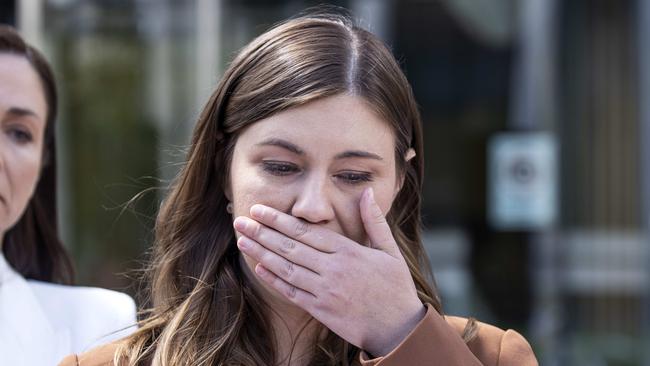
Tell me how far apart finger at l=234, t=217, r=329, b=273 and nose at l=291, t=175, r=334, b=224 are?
0.06m

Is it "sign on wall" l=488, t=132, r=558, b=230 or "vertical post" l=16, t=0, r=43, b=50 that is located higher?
"vertical post" l=16, t=0, r=43, b=50

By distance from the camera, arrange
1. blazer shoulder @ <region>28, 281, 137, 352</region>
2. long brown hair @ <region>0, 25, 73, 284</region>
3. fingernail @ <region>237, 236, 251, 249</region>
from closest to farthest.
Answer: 1. fingernail @ <region>237, 236, 251, 249</region>
2. blazer shoulder @ <region>28, 281, 137, 352</region>
3. long brown hair @ <region>0, 25, 73, 284</region>

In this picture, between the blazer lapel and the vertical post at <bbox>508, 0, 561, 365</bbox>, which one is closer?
the blazer lapel

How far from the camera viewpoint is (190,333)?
218 cm

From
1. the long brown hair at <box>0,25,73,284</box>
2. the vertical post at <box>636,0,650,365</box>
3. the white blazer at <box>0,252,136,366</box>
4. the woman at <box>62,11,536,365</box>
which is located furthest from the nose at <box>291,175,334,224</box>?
the vertical post at <box>636,0,650,365</box>

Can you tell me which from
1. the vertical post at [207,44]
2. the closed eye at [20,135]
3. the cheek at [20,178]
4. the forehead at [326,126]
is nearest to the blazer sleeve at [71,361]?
the forehead at [326,126]

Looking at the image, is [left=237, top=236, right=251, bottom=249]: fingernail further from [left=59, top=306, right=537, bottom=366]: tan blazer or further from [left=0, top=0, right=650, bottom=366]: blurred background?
[left=0, top=0, right=650, bottom=366]: blurred background

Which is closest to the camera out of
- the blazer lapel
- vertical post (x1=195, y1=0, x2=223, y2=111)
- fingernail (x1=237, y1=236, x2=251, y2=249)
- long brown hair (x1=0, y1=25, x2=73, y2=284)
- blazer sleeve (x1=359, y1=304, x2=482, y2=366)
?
blazer sleeve (x1=359, y1=304, x2=482, y2=366)

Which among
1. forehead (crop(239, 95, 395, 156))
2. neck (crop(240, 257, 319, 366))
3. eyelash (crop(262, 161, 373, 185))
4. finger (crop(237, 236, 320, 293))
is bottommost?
neck (crop(240, 257, 319, 366))

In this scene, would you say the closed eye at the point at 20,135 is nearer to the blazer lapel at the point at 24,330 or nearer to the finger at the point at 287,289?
the blazer lapel at the point at 24,330

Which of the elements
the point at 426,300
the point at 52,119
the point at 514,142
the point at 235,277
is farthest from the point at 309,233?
the point at 514,142

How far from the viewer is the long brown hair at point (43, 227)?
3.07 metres

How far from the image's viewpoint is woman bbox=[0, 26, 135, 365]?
110 inches

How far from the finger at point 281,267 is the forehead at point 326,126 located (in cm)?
23
